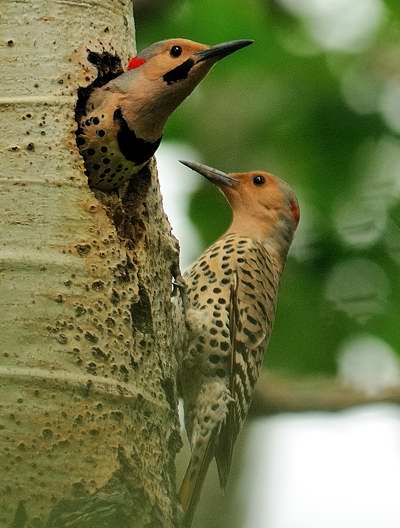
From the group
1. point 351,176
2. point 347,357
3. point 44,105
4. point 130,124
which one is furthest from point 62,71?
point 347,357

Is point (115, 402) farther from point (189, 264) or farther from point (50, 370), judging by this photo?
point (189, 264)

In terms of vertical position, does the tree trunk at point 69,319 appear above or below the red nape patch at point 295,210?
above

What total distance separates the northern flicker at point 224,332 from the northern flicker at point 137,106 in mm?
1003

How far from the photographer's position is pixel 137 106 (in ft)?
12.0

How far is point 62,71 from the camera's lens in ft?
10.7

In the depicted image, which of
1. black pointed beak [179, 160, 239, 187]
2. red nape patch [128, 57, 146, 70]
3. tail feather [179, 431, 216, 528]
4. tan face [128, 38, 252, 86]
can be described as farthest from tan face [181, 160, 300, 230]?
red nape patch [128, 57, 146, 70]

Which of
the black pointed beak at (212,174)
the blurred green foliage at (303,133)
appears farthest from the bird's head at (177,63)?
the black pointed beak at (212,174)

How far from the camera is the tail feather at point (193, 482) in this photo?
12.6 feet

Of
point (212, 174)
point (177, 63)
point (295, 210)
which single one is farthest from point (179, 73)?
point (295, 210)

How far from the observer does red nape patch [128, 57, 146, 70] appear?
3.67 m

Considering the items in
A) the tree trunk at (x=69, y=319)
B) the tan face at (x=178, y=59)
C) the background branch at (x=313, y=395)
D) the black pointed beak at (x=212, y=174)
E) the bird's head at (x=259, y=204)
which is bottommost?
the background branch at (x=313, y=395)

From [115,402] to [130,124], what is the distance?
1.03 meters

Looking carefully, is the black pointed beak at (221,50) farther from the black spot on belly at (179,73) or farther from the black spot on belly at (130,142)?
the black spot on belly at (130,142)

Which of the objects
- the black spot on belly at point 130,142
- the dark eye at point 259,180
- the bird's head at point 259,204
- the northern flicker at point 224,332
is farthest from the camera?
the dark eye at point 259,180
